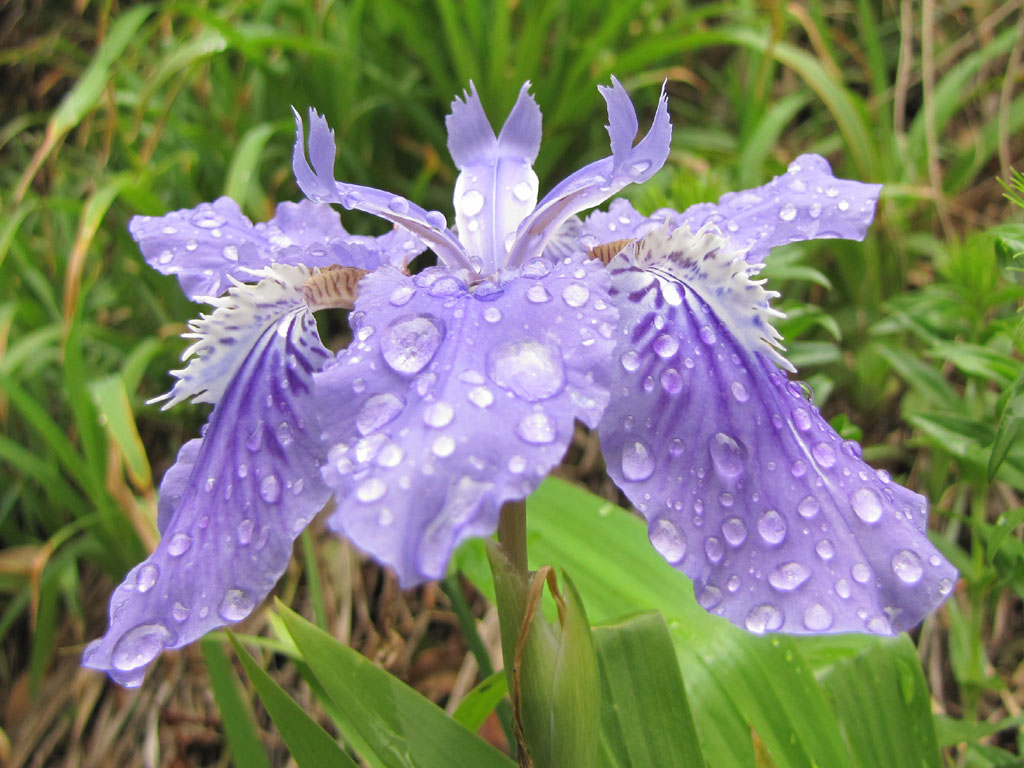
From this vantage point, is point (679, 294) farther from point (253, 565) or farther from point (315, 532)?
point (315, 532)

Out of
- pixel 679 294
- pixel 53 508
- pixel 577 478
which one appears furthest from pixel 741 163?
pixel 53 508

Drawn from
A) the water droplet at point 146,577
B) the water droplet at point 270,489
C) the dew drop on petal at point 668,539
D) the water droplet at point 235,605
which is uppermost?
the dew drop on petal at point 668,539

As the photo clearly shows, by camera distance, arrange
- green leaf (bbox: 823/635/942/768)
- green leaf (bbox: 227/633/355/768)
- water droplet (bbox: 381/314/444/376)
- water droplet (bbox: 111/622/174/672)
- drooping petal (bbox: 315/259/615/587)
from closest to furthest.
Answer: drooping petal (bbox: 315/259/615/587) < water droplet (bbox: 381/314/444/376) < water droplet (bbox: 111/622/174/672) < green leaf (bbox: 227/633/355/768) < green leaf (bbox: 823/635/942/768)

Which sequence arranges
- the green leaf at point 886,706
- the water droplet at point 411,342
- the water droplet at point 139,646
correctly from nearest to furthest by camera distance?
the water droplet at point 411,342 → the water droplet at point 139,646 → the green leaf at point 886,706

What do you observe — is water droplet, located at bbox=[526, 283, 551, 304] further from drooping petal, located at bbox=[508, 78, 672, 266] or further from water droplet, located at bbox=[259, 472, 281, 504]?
water droplet, located at bbox=[259, 472, 281, 504]

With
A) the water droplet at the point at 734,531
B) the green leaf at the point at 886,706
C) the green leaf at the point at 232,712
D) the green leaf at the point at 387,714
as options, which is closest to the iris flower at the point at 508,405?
the water droplet at the point at 734,531

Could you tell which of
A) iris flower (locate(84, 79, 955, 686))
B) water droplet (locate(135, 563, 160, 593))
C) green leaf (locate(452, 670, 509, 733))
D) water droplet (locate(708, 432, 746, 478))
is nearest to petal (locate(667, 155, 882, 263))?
iris flower (locate(84, 79, 955, 686))

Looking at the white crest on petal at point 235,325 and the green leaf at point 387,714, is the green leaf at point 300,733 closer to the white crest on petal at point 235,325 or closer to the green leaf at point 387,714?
the green leaf at point 387,714
